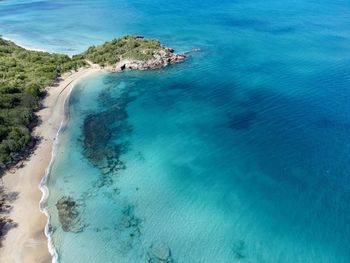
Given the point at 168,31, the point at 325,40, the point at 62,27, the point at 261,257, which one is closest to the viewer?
the point at 261,257

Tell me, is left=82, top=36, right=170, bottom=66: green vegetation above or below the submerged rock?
above

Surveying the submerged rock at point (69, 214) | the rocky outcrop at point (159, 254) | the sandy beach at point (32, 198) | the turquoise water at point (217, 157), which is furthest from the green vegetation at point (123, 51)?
the rocky outcrop at point (159, 254)

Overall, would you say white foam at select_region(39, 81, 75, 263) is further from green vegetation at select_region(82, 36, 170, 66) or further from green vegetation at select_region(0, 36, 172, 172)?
green vegetation at select_region(82, 36, 170, 66)

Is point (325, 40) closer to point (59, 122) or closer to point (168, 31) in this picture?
point (168, 31)

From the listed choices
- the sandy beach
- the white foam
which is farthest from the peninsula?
the white foam

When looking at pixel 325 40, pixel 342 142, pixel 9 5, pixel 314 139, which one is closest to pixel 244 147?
pixel 314 139

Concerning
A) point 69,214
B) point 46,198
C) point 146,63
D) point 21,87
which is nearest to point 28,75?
point 21,87

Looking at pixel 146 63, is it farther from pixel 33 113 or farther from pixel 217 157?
pixel 217 157
